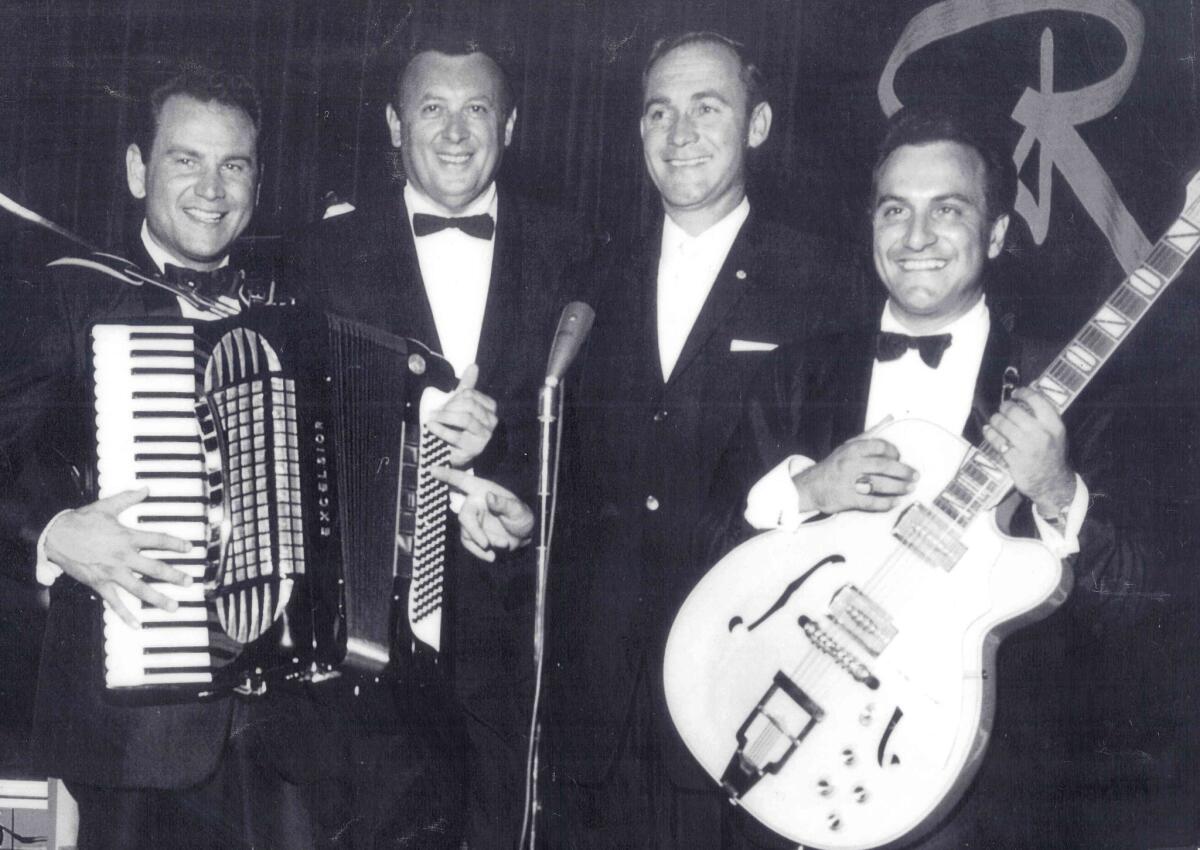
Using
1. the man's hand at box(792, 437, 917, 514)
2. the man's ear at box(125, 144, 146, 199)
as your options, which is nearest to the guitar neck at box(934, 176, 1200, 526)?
the man's hand at box(792, 437, 917, 514)

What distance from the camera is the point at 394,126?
3.13 m

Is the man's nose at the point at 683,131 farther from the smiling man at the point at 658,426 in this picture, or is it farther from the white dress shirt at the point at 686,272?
the white dress shirt at the point at 686,272

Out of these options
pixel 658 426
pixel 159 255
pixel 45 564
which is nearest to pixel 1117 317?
pixel 658 426

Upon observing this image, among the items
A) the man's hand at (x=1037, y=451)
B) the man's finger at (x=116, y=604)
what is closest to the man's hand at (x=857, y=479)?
the man's hand at (x=1037, y=451)

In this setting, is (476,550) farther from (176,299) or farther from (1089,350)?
(1089,350)

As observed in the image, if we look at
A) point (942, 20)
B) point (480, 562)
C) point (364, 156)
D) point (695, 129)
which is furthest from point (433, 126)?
point (942, 20)

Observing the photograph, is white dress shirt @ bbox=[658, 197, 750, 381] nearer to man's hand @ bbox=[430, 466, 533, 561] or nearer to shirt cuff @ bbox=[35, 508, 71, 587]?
man's hand @ bbox=[430, 466, 533, 561]

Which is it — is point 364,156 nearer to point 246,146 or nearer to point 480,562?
point 246,146

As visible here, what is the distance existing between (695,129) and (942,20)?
0.71 m

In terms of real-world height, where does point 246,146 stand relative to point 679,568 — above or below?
above

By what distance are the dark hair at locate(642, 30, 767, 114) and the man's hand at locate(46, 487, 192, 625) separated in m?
1.65

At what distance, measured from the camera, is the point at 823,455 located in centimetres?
276

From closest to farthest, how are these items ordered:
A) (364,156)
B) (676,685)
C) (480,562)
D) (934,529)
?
(934,529), (676,685), (480,562), (364,156)

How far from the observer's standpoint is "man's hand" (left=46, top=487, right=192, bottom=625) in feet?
7.74
